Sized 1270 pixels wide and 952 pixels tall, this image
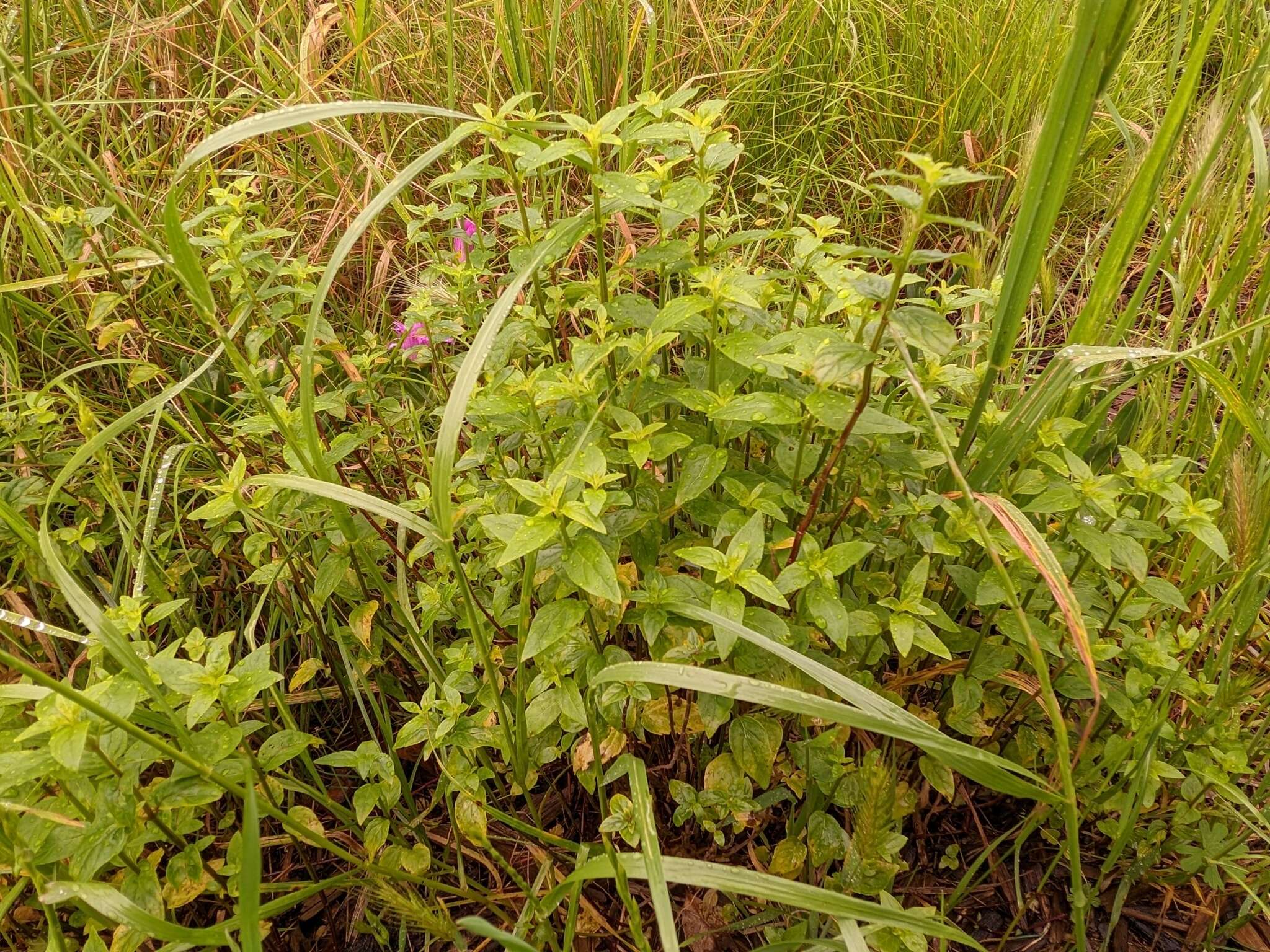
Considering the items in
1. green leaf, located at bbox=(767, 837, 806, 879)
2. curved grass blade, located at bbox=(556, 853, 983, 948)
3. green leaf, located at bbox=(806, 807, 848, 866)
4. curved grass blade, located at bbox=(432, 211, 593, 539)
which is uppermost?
curved grass blade, located at bbox=(432, 211, 593, 539)

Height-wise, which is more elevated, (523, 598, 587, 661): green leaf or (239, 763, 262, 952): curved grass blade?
(523, 598, 587, 661): green leaf

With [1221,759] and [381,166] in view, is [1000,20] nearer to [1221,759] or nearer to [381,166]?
[381,166]

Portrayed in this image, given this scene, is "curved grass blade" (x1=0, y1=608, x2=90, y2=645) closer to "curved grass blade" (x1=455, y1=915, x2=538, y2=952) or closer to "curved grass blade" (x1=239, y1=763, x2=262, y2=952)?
"curved grass blade" (x1=239, y1=763, x2=262, y2=952)

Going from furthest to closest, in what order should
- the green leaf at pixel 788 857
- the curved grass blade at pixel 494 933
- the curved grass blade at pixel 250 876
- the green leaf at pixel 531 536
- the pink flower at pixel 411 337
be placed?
the pink flower at pixel 411 337, the green leaf at pixel 788 857, the green leaf at pixel 531 536, the curved grass blade at pixel 250 876, the curved grass blade at pixel 494 933

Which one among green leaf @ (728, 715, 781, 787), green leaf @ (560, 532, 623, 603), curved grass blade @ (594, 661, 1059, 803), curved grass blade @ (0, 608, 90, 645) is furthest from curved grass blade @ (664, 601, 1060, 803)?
curved grass blade @ (0, 608, 90, 645)

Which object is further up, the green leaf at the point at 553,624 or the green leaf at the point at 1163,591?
the green leaf at the point at 1163,591

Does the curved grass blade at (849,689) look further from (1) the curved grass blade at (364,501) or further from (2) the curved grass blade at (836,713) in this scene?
(1) the curved grass blade at (364,501)

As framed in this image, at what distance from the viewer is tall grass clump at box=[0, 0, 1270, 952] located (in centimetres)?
111

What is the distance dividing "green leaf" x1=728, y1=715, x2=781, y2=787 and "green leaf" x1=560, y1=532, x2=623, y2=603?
1.13ft

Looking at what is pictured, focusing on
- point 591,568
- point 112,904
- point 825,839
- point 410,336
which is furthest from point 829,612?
point 410,336

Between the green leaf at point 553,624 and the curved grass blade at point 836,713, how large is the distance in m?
0.12

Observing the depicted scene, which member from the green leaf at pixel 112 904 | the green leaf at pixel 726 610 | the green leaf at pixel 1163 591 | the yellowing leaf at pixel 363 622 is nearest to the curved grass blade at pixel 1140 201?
the green leaf at pixel 1163 591

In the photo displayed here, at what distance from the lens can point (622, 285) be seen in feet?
7.82

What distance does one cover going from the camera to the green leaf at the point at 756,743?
1271mm
